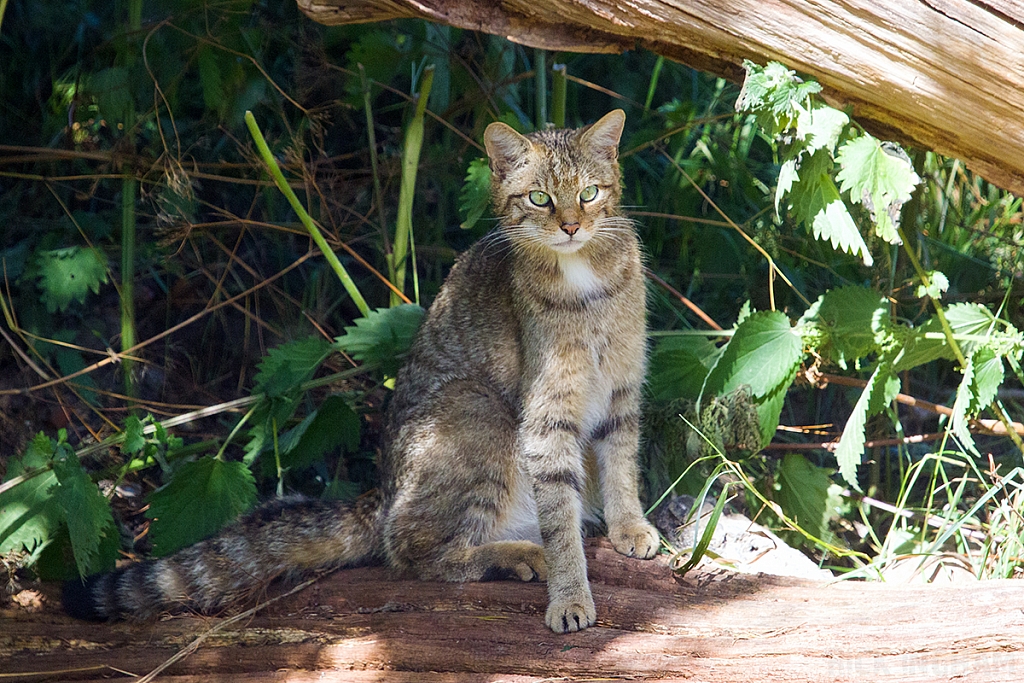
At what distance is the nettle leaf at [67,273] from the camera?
4.51m

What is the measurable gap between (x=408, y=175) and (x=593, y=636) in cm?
238

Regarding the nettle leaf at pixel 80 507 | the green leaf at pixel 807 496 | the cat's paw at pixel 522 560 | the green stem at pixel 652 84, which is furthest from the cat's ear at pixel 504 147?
the nettle leaf at pixel 80 507

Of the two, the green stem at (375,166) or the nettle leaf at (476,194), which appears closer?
the nettle leaf at (476,194)

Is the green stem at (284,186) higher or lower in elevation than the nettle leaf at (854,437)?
higher

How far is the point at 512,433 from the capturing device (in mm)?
3689

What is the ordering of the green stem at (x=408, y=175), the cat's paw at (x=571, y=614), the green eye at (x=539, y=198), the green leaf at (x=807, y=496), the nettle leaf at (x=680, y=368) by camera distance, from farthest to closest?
the green stem at (x=408, y=175) < the nettle leaf at (x=680, y=368) < the green leaf at (x=807, y=496) < the green eye at (x=539, y=198) < the cat's paw at (x=571, y=614)

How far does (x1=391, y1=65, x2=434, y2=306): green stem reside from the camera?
14.2ft

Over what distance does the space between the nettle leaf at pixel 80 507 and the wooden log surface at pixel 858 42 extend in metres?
1.98

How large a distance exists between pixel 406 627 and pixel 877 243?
9.41 ft

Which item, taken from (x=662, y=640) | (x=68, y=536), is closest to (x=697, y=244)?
(x=662, y=640)

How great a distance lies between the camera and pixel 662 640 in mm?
2916

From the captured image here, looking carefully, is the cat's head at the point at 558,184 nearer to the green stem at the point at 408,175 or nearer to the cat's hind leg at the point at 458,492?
the cat's hind leg at the point at 458,492

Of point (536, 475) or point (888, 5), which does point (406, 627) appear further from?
point (888, 5)

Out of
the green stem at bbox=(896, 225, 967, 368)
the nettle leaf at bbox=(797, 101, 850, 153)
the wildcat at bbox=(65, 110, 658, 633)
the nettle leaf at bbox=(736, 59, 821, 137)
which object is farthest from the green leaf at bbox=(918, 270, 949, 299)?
the wildcat at bbox=(65, 110, 658, 633)
